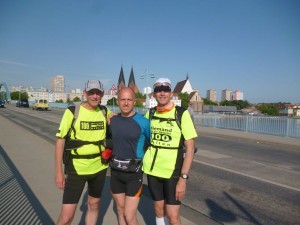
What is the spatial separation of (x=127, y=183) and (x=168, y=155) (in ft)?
1.90

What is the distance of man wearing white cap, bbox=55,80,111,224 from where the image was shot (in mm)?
3199

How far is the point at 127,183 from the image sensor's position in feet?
10.7

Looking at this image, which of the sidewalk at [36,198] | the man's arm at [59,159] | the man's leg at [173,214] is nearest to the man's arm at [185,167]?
the man's leg at [173,214]

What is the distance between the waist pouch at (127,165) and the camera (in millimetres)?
3227

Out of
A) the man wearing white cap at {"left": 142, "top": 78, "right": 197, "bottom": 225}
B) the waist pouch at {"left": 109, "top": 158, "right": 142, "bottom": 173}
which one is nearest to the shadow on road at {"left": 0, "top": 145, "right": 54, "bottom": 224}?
the waist pouch at {"left": 109, "top": 158, "right": 142, "bottom": 173}

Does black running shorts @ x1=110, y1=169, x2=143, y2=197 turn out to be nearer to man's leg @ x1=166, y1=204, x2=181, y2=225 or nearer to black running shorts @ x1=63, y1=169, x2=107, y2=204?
black running shorts @ x1=63, y1=169, x2=107, y2=204

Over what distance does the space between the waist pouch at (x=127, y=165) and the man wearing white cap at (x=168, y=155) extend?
0.09 metres

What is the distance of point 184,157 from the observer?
3182mm

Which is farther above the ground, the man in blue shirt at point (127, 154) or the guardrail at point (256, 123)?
the man in blue shirt at point (127, 154)

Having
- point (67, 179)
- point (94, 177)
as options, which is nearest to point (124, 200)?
point (94, 177)

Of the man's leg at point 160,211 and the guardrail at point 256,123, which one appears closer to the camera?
the man's leg at point 160,211

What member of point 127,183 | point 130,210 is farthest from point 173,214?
point 127,183

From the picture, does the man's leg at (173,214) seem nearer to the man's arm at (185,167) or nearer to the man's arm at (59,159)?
the man's arm at (185,167)

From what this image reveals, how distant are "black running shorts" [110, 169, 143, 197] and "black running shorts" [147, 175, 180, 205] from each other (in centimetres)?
14
